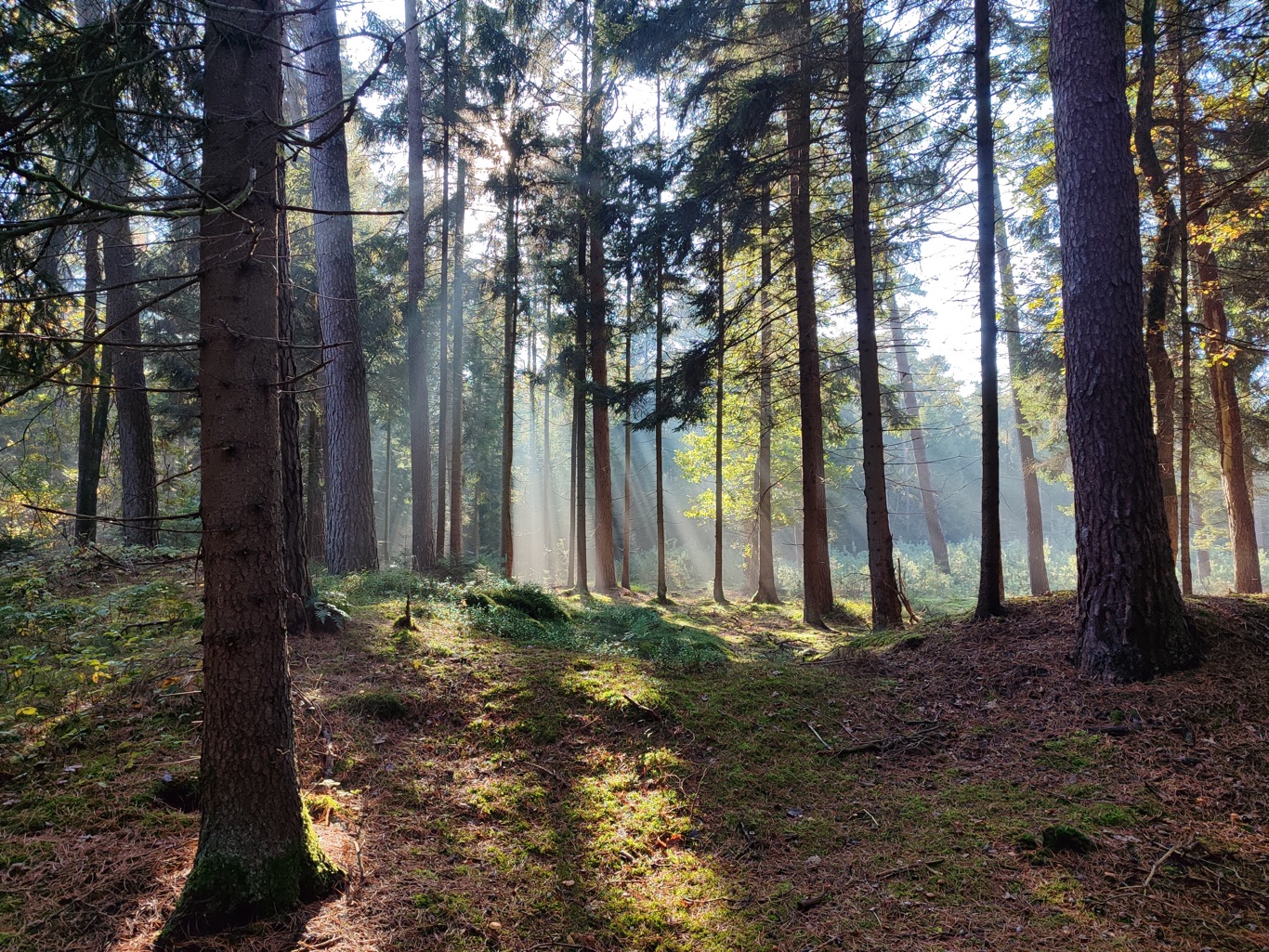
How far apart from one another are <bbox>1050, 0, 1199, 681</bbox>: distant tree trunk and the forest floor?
404mm

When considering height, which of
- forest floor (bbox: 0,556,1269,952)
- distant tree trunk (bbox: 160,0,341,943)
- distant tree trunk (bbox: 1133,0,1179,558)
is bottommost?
forest floor (bbox: 0,556,1269,952)

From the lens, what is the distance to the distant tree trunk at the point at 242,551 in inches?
104

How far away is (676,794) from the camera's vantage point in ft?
12.8

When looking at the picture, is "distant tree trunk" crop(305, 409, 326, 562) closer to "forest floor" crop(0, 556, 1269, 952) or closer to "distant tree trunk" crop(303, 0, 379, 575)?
"distant tree trunk" crop(303, 0, 379, 575)

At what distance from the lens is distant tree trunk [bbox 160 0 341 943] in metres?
2.64

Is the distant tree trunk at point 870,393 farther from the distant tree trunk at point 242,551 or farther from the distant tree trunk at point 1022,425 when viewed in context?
the distant tree trunk at point 1022,425

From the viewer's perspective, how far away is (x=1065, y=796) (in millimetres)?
3387

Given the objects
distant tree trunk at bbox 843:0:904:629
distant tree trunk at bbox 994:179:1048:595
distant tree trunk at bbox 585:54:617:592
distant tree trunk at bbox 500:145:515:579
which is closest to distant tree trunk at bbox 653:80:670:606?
distant tree trunk at bbox 585:54:617:592

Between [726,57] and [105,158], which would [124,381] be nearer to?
[105,158]

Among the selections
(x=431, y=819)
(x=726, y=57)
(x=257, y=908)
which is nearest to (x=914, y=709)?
(x=431, y=819)

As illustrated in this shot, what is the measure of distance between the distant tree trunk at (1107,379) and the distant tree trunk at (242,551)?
5521mm

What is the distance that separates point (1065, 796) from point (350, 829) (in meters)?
3.98

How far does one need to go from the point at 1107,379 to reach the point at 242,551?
19.7 ft

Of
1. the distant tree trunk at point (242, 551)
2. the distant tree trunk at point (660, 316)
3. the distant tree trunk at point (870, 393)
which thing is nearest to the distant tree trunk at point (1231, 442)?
the distant tree trunk at point (870, 393)
